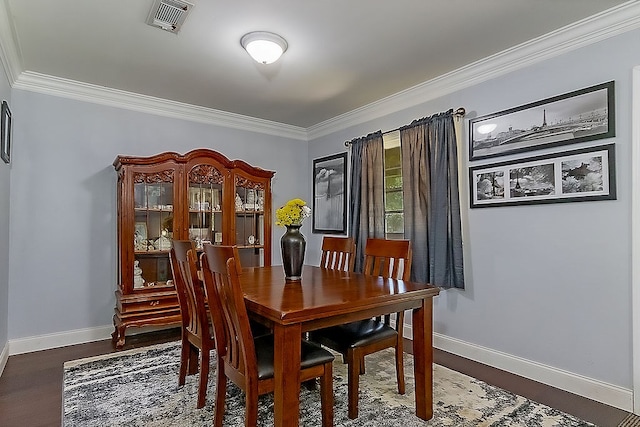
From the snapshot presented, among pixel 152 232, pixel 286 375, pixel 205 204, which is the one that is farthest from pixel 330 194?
pixel 286 375

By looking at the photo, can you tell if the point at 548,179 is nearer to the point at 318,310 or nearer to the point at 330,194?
the point at 318,310

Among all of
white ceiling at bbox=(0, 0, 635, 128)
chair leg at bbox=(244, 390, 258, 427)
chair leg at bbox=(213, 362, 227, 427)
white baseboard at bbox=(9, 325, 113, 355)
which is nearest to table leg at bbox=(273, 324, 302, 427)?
chair leg at bbox=(244, 390, 258, 427)

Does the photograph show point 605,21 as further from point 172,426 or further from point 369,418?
point 172,426

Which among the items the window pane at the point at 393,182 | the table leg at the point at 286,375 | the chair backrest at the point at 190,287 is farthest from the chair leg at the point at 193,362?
the window pane at the point at 393,182

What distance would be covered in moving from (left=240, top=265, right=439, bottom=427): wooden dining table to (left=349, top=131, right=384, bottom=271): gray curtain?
1.43 metres

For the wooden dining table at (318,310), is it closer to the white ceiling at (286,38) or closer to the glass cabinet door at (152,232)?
the glass cabinet door at (152,232)

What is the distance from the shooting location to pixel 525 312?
276 centimetres

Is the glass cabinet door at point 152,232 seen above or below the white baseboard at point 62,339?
above

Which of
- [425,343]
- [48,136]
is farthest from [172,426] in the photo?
[48,136]

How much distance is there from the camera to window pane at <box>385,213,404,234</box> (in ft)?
12.8

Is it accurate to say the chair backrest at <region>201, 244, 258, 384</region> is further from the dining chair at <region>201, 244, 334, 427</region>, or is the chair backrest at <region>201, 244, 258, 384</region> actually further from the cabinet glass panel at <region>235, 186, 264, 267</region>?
the cabinet glass panel at <region>235, 186, 264, 267</region>

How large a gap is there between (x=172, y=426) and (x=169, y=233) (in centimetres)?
203

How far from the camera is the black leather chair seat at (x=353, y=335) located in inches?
85.1

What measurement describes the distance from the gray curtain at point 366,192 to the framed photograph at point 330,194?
0.91 feet
